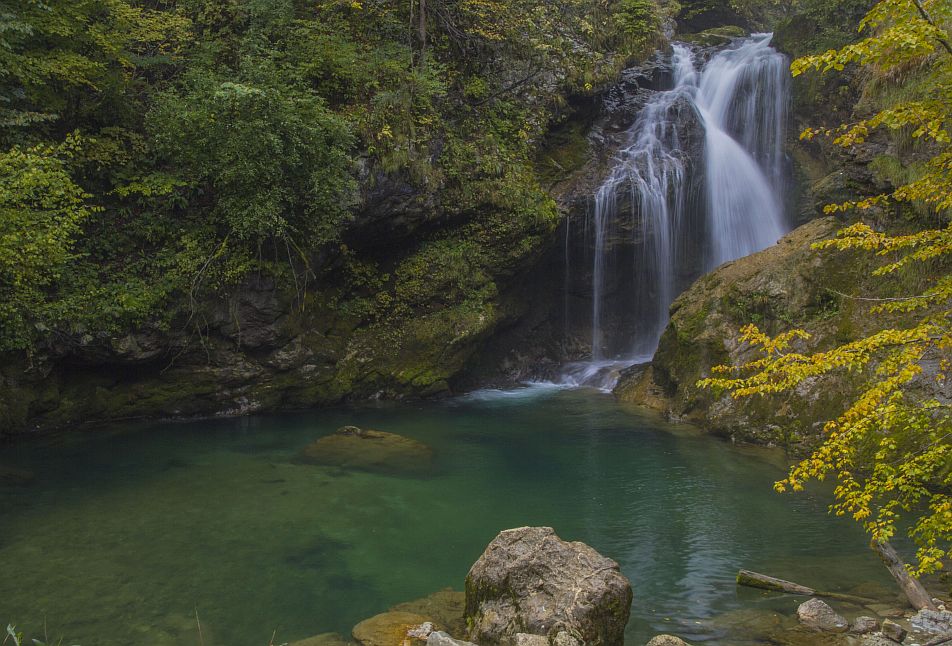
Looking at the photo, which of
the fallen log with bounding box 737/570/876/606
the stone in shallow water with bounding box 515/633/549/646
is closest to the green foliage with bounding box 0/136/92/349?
the stone in shallow water with bounding box 515/633/549/646

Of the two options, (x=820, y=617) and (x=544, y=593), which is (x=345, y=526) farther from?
(x=820, y=617)

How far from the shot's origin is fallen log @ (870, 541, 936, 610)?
18.6 feet

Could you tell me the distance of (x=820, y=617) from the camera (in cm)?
572

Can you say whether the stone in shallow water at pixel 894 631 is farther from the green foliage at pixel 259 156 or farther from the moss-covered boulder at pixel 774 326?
the green foliage at pixel 259 156

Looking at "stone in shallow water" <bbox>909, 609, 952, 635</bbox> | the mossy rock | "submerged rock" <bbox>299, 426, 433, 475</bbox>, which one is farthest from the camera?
the mossy rock

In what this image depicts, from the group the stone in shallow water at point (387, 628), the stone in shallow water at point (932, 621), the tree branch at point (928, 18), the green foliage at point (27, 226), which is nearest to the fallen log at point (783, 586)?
the stone in shallow water at point (932, 621)

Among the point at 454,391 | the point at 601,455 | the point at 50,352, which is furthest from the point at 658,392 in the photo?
the point at 50,352

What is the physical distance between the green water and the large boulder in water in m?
0.78

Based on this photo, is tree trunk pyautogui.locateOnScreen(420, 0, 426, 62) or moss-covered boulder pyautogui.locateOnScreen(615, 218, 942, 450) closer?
moss-covered boulder pyautogui.locateOnScreen(615, 218, 942, 450)

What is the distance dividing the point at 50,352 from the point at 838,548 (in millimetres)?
12861

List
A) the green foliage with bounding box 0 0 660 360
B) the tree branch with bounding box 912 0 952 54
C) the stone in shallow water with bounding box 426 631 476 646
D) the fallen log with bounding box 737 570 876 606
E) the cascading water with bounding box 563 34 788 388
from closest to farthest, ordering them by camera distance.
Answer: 1. the tree branch with bounding box 912 0 952 54
2. the stone in shallow water with bounding box 426 631 476 646
3. the fallen log with bounding box 737 570 876 606
4. the green foliage with bounding box 0 0 660 360
5. the cascading water with bounding box 563 34 788 388

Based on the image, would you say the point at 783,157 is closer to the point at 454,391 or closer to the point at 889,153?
the point at 889,153

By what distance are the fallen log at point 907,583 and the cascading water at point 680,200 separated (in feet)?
36.5

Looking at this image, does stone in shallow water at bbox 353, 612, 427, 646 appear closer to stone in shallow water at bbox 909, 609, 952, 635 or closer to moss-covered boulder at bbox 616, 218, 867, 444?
stone in shallow water at bbox 909, 609, 952, 635
